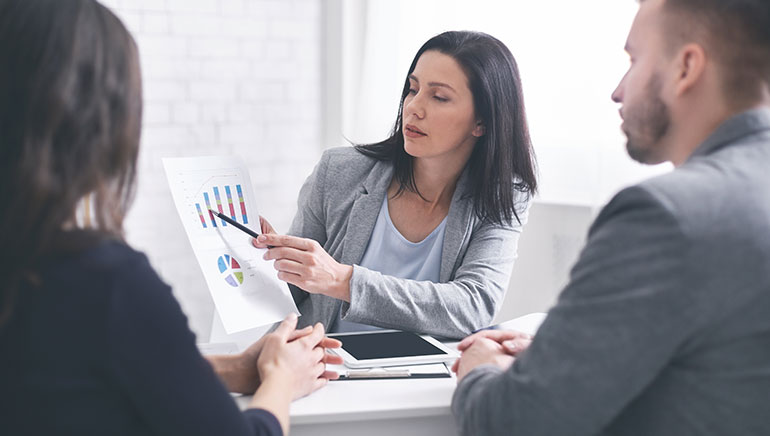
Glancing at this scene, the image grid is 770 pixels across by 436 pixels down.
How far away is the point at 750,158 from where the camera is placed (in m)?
0.93

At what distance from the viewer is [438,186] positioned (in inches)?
82.4

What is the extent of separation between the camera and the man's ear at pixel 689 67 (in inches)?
38.8

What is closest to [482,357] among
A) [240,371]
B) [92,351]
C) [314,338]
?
[314,338]

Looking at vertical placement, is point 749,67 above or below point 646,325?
above

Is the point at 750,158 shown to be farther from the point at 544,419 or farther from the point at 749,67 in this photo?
the point at 544,419

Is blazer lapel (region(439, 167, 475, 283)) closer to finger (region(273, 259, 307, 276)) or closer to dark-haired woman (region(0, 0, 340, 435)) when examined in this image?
finger (region(273, 259, 307, 276))

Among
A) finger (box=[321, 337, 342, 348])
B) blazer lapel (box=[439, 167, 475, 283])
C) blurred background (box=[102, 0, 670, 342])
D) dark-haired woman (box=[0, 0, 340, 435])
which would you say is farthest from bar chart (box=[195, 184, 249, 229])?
blurred background (box=[102, 0, 670, 342])

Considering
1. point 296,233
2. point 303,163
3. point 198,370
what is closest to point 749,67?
point 198,370

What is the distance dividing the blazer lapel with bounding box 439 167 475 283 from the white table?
0.64 m

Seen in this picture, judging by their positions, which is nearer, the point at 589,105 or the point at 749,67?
the point at 749,67

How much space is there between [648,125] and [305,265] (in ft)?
2.82

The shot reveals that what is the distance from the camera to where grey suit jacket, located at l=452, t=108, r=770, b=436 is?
85 centimetres

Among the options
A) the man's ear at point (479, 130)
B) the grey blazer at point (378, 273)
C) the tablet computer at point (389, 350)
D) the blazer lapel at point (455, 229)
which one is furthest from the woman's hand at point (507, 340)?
the man's ear at point (479, 130)

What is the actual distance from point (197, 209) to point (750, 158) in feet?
3.60
